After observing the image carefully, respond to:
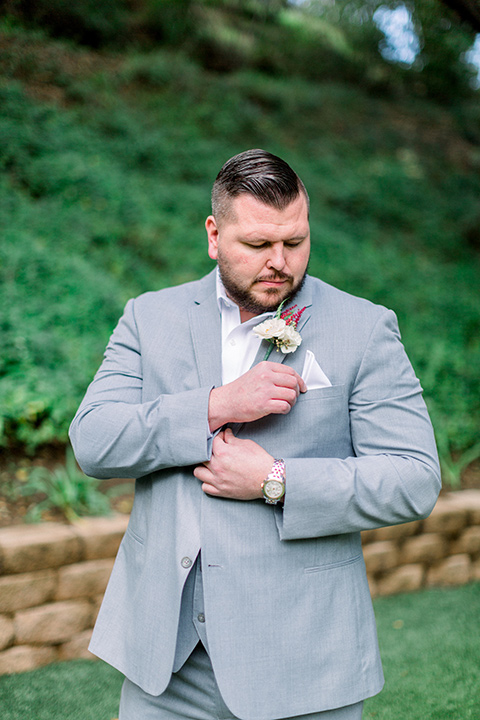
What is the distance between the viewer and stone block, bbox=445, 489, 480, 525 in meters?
4.29

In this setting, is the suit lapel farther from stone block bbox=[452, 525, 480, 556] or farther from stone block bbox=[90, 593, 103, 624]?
stone block bbox=[452, 525, 480, 556]

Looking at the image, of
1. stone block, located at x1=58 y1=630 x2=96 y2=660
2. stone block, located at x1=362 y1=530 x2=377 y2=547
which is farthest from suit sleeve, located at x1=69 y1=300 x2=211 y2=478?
stone block, located at x1=362 y1=530 x2=377 y2=547

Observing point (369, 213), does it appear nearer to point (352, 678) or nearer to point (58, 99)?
point (58, 99)

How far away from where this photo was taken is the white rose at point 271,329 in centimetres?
168

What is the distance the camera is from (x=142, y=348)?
6.17ft

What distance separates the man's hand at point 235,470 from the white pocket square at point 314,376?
0.78ft

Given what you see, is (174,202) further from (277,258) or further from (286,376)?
(286,376)

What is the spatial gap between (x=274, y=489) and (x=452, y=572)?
3309 millimetres

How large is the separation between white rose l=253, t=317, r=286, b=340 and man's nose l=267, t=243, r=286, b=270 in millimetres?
156

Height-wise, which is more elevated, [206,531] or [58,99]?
[58,99]

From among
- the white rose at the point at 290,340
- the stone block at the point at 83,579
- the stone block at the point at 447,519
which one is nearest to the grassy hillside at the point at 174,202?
the stone block at the point at 447,519

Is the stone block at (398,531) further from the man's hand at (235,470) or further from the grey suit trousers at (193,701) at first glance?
the man's hand at (235,470)

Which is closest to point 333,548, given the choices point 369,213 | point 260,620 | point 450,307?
point 260,620

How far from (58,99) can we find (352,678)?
7.38 meters
